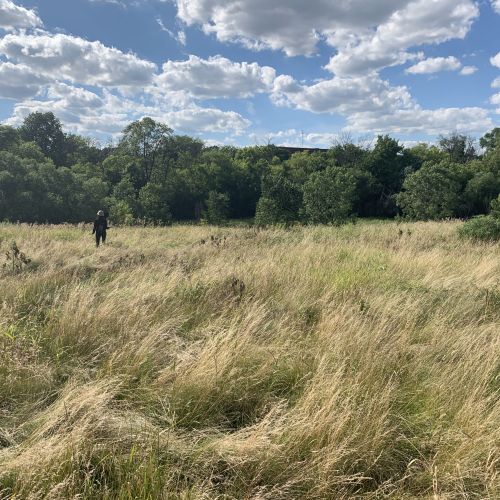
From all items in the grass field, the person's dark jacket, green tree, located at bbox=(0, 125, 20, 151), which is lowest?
the grass field

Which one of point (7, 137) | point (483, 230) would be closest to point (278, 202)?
point (483, 230)

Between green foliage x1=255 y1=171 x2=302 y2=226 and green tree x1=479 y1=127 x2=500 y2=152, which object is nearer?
green foliage x1=255 y1=171 x2=302 y2=226

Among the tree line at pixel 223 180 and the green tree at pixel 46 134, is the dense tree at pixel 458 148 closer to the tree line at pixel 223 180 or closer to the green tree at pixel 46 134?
the tree line at pixel 223 180

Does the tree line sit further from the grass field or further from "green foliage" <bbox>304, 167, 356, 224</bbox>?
the grass field

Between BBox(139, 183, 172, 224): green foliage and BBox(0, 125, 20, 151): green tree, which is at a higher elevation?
BBox(0, 125, 20, 151): green tree

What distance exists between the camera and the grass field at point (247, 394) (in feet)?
6.75

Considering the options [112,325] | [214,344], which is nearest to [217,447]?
[214,344]

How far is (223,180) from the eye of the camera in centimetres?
6631

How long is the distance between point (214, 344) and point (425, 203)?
136ft

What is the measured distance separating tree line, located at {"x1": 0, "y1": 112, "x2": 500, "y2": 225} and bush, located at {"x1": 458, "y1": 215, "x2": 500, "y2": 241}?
1708cm

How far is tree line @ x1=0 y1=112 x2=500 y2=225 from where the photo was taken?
34.4 meters

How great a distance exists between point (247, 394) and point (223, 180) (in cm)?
6483

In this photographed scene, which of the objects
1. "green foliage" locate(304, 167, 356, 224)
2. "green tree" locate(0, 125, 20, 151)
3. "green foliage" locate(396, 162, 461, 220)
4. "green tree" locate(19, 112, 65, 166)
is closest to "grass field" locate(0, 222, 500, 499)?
"green foliage" locate(304, 167, 356, 224)

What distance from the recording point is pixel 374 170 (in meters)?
62.8
